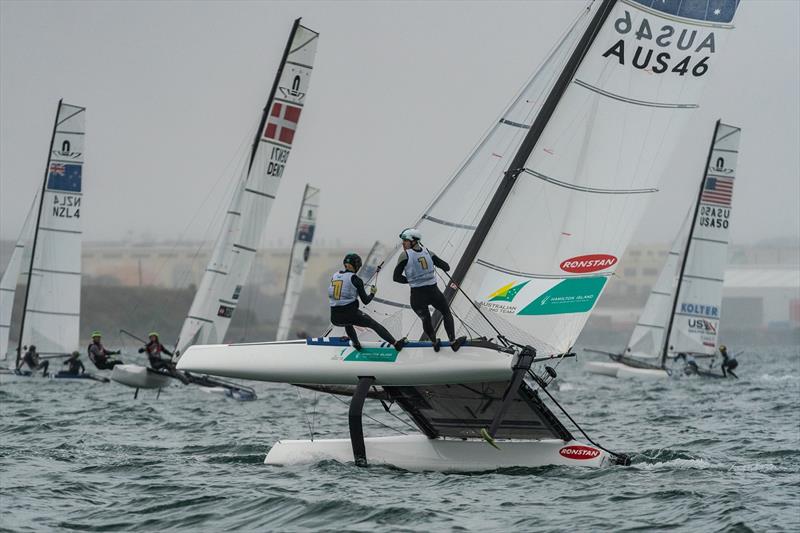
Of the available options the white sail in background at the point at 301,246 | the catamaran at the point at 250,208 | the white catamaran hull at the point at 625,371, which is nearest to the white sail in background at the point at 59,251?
the catamaran at the point at 250,208

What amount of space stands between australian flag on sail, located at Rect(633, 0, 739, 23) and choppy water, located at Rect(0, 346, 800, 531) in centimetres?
544

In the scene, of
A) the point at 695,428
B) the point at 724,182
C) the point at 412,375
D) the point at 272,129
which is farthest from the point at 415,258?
the point at 724,182

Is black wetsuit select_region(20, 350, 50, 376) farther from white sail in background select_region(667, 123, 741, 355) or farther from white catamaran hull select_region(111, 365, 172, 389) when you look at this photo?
white sail in background select_region(667, 123, 741, 355)

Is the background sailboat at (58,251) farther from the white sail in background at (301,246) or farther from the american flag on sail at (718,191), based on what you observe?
the american flag on sail at (718,191)

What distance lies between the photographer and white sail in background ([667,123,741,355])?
37.1 metres

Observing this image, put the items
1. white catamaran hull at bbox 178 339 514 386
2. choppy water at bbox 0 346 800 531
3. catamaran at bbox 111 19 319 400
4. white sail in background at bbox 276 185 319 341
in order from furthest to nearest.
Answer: white sail in background at bbox 276 185 319 341, catamaran at bbox 111 19 319 400, white catamaran hull at bbox 178 339 514 386, choppy water at bbox 0 346 800 531

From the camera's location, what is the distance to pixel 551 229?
44.8 feet

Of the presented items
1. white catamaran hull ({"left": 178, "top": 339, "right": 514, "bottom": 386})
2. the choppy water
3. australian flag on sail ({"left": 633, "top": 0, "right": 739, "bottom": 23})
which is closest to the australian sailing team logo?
the choppy water

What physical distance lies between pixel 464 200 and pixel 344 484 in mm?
4528

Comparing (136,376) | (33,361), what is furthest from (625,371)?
(136,376)

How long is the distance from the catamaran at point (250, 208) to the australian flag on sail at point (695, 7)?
48.3 ft

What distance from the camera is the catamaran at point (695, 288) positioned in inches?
1465

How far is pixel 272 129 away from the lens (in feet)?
89.6

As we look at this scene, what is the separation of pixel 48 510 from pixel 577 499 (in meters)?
4.79
